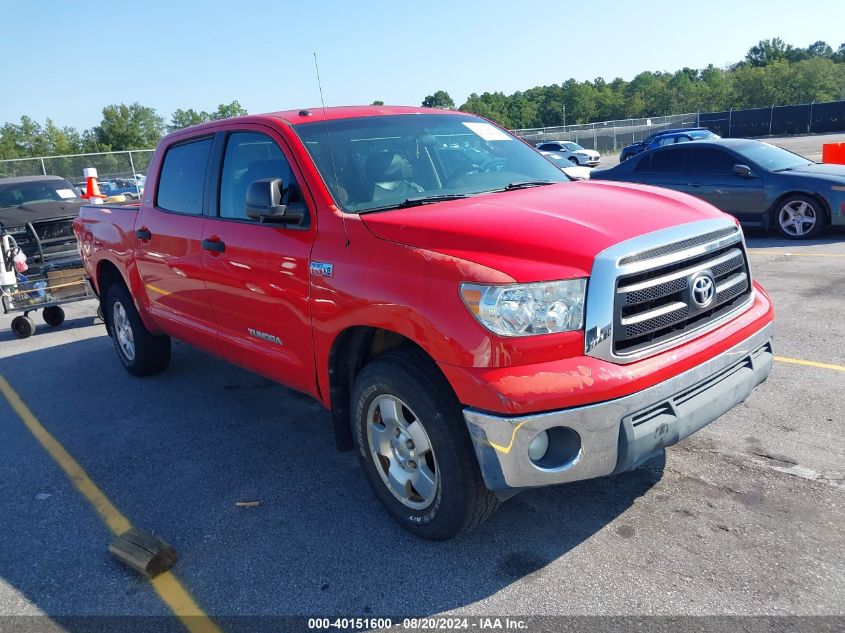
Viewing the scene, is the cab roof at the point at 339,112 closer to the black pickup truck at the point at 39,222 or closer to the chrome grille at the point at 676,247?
the chrome grille at the point at 676,247

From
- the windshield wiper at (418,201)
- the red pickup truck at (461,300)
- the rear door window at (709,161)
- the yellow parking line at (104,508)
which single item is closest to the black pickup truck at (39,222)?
the yellow parking line at (104,508)

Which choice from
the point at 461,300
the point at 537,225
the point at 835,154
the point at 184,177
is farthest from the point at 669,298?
the point at 835,154

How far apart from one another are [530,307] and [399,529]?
1.44 meters

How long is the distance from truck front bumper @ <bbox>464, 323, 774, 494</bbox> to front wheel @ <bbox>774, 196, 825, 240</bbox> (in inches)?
336

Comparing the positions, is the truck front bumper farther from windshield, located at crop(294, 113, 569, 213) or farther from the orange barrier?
the orange barrier

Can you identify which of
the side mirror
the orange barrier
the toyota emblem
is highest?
the side mirror

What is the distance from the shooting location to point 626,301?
286 cm

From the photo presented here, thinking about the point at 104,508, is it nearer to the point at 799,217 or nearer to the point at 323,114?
the point at 323,114

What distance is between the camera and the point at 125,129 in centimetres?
6625

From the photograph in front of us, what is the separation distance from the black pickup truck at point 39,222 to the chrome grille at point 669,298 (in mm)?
8624

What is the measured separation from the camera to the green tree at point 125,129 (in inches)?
2581

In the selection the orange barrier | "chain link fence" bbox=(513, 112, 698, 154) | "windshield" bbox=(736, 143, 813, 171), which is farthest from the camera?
"chain link fence" bbox=(513, 112, 698, 154)

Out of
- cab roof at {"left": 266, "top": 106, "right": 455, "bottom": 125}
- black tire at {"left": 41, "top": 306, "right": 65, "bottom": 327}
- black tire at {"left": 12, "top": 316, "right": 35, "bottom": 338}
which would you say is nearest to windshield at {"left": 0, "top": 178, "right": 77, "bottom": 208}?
black tire at {"left": 41, "top": 306, "right": 65, "bottom": 327}

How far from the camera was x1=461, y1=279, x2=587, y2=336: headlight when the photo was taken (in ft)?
9.09
